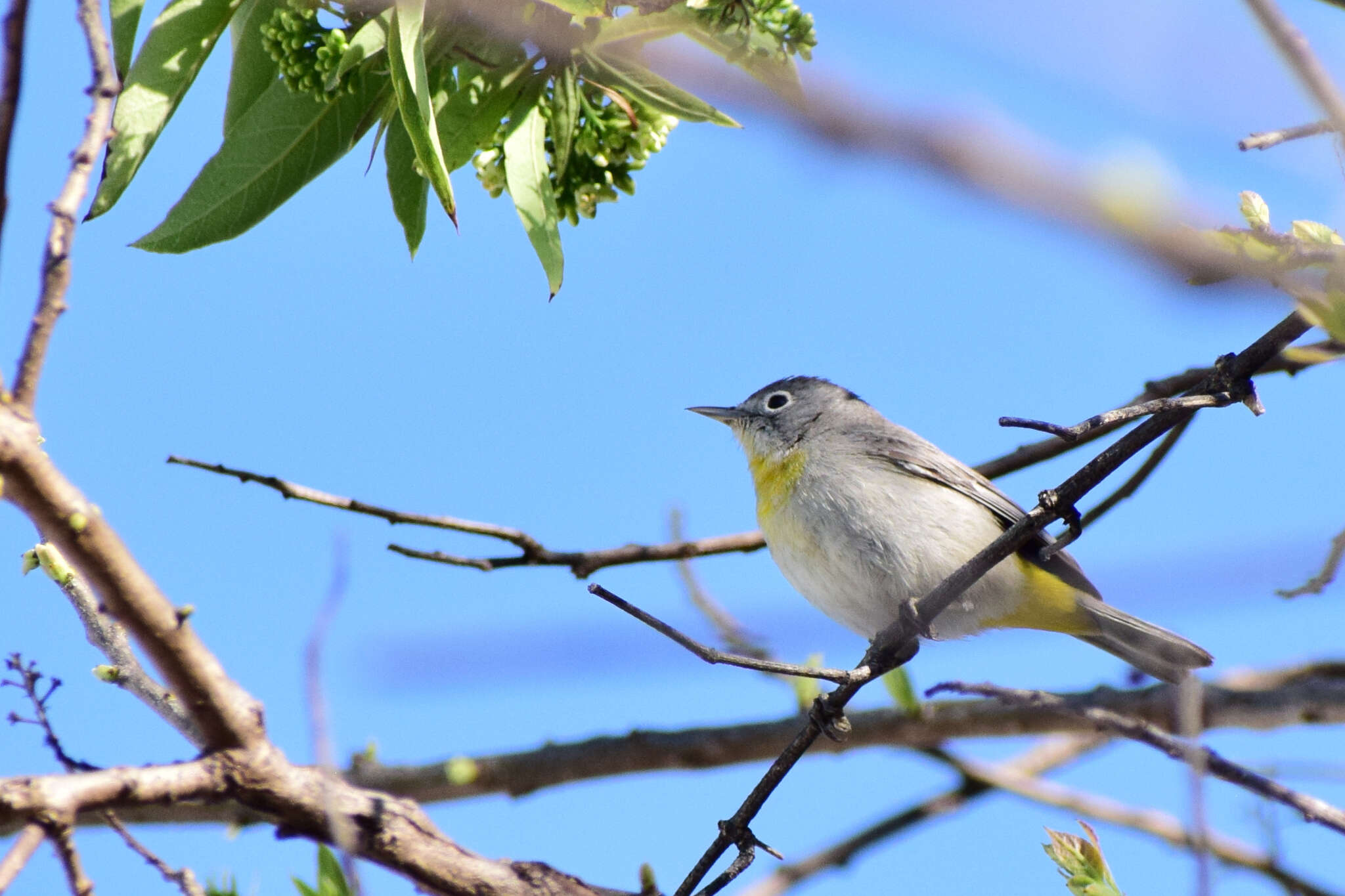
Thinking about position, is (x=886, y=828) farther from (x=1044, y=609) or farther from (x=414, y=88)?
(x=414, y=88)

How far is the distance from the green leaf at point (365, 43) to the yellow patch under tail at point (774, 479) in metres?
2.82

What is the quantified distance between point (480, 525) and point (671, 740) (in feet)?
5.45

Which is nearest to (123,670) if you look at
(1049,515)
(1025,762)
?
(1049,515)

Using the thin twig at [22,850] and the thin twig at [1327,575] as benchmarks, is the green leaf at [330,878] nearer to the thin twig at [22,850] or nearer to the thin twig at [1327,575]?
the thin twig at [22,850]

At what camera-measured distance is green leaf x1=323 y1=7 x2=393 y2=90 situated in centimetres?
268

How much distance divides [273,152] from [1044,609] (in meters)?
3.45

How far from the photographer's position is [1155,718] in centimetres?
504

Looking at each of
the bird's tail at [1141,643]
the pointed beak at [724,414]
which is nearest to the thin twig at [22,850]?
the bird's tail at [1141,643]

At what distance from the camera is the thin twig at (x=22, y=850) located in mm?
1994

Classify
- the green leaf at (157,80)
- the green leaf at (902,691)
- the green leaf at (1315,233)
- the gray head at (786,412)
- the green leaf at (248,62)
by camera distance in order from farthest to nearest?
the gray head at (786,412) < the green leaf at (902,691) < the green leaf at (248,62) < the green leaf at (157,80) < the green leaf at (1315,233)

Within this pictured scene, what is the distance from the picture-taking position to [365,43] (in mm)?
2758

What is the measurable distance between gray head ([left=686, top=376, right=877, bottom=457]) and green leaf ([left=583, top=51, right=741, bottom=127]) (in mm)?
2610

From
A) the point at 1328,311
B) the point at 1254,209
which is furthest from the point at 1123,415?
the point at 1328,311

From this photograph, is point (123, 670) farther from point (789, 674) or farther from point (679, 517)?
point (679, 517)
